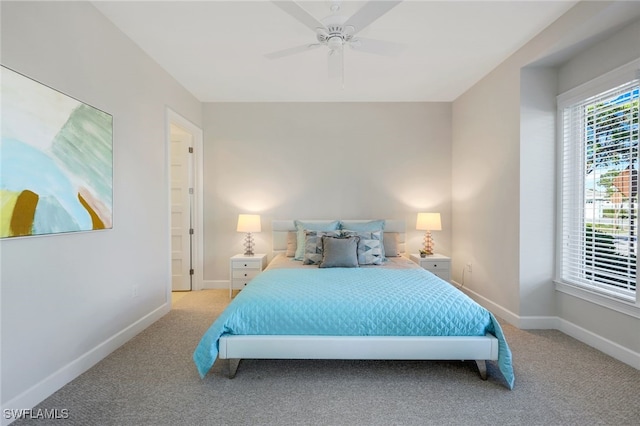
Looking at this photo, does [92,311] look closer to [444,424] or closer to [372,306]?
[372,306]

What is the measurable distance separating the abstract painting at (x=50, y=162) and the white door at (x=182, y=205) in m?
1.84

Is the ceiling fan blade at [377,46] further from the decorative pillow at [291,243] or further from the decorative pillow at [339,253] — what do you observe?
the decorative pillow at [291,243]

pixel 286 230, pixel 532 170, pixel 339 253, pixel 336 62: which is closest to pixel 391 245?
pixel 339 253

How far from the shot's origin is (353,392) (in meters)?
2.01

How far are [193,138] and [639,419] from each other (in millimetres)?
5069

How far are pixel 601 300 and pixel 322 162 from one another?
3405mm

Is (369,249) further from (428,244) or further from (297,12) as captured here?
(297,12)

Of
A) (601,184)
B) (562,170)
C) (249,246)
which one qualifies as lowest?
(249,246)

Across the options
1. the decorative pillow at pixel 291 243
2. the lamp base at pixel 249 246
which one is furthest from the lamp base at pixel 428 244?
the lamp base at pixel 249 246

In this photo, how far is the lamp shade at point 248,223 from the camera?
4082 mm

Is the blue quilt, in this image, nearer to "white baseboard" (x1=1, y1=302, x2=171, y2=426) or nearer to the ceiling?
"white baseboard" (x1=1, y1=302, x2=171, y2=426)

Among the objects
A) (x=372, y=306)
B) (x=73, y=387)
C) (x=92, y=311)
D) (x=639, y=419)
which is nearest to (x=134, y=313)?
(x=92, y=311)

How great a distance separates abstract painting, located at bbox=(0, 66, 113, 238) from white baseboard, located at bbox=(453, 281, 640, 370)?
3990 millimetres

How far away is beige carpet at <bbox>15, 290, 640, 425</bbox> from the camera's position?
177cm
